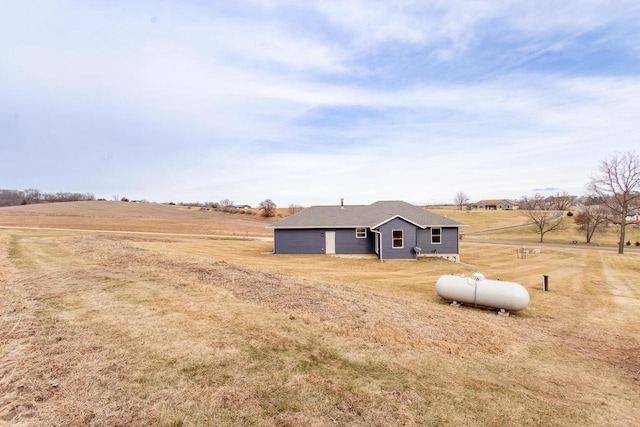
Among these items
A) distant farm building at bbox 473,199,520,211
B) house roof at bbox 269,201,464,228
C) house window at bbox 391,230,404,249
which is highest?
distant farm building at bbox 473,199,520,211

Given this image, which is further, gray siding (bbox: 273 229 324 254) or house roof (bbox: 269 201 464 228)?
gray siding (bbox: 273 229 324 254)

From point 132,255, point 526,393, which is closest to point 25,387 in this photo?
point 526,393

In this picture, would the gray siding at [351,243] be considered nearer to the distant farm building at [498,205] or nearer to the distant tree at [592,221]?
the distant tree at [592,221]

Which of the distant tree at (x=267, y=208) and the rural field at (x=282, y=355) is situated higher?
the distant tree at (x=267, y=208)

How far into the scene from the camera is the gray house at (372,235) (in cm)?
2697

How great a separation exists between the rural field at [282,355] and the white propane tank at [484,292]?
1.65 feet

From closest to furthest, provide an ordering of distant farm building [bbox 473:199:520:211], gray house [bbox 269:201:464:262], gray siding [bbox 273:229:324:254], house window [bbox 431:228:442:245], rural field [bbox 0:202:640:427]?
rural field [bbox 0:202:640:427] < gray house [bbox 269:201:464:262] < house window [bbox 431:228:442:245] < gray siding [bbox 273:229:324:254] < distant farm building [bbox 473:199:520:211]

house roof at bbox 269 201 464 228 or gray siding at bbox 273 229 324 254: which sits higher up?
house roof at bbox 269 201 464 228

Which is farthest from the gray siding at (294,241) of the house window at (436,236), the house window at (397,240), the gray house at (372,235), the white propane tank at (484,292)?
the white propane tank at (484,292)

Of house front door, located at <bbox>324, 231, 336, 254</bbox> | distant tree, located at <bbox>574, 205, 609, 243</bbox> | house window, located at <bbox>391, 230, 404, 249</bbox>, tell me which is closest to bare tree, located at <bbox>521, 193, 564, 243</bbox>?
distant tree, located at <bbox>574, 205, 609, 243</bbox>

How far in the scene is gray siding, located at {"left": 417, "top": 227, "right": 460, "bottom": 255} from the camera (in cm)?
2852

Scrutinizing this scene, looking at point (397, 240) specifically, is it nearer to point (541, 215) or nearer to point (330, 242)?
point (330, 242)

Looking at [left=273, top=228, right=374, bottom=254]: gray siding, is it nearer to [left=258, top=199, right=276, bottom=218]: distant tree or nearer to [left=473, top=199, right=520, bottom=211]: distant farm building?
[left=258, top=199, right=276, bottom=218]: distant tree

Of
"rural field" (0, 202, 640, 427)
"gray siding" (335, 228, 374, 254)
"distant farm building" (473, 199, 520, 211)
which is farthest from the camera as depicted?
"distant farm building" (473, 199, 520, 211)
